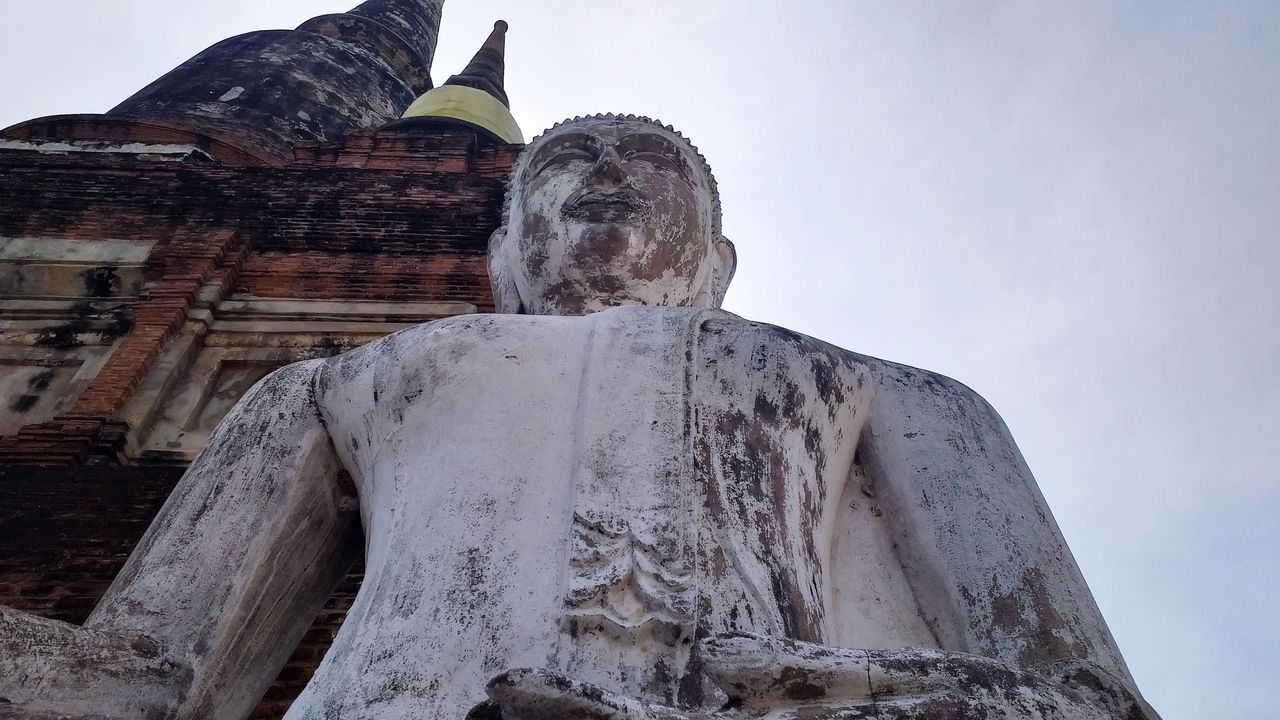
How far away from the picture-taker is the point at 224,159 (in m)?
9.05

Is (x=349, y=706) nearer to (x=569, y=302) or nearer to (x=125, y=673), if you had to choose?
(x=125, y=673)

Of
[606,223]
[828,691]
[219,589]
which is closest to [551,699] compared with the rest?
[828,691]

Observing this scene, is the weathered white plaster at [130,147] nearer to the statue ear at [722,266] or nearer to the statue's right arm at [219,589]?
the statue ear at [722,266]

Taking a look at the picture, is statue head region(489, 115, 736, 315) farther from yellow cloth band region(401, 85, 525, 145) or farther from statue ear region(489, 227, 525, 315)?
yellow cloth band region(401, 85, 525, 145)

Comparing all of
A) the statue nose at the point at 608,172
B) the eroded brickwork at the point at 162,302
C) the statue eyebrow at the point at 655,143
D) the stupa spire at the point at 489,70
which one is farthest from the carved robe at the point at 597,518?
the stupa spire at the point at 489,70

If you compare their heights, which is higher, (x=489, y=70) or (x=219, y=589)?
(x=489, y=70)

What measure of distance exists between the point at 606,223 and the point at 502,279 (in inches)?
20.9


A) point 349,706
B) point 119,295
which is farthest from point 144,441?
point 349,706

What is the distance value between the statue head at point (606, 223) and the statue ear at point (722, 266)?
6.1 inches

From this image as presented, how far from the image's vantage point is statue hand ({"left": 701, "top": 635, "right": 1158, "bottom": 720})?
1.65 metres

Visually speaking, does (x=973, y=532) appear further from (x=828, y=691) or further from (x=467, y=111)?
(x=467, y=111)

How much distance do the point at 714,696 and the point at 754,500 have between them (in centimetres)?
53

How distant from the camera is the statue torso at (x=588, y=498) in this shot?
6.12 feet

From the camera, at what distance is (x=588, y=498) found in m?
2.13
